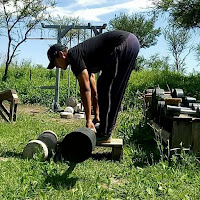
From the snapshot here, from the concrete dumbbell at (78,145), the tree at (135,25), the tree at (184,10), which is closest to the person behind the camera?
the concrete dumbbell at (78,145)

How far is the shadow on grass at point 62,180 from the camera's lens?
3.55 metres

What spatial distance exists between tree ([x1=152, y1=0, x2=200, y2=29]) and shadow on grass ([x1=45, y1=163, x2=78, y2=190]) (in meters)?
11.8

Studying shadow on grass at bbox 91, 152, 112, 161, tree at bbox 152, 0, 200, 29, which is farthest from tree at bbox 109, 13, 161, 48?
shadow on grass at bbox 91, 152, 112, 161

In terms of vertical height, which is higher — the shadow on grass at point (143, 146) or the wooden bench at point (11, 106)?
the wooden bench at point (11, 106)

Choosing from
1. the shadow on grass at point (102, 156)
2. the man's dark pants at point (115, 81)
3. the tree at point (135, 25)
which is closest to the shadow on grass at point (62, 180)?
the man's dark pants at point (115, 81)

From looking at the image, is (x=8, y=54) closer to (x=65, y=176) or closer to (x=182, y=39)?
(x=65, y=176)

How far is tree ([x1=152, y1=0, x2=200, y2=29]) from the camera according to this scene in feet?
47.3

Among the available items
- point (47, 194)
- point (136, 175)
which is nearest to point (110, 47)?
point (136, 175)

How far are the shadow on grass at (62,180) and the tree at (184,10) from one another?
38.6ft

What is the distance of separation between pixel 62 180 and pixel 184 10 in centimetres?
1234

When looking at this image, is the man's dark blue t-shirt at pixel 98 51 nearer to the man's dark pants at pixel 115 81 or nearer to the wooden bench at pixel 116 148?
the man's dark pants at pixel 115 81

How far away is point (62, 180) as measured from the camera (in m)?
3.68

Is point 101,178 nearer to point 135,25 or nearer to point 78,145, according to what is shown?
point 78,145

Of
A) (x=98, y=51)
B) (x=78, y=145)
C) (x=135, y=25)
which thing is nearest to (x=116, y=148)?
(x=78, y=145)
